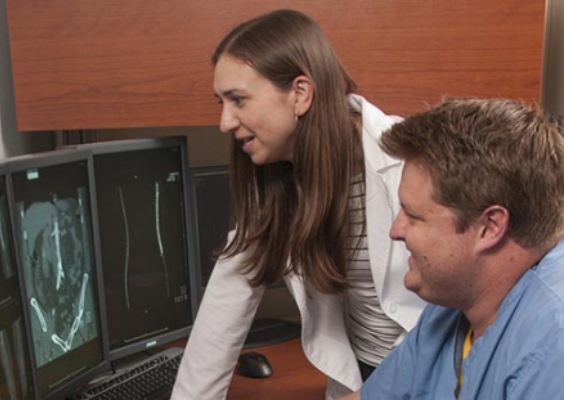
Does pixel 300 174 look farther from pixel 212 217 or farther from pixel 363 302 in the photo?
pixel 212 217

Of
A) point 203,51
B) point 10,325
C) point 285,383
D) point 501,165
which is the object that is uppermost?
point 203,51

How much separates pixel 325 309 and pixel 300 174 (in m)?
0.31

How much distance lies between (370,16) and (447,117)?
2.09ft

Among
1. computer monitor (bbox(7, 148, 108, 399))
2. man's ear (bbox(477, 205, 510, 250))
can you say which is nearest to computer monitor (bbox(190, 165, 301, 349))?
computer monitor (bbox(7, 148, 108, 399))

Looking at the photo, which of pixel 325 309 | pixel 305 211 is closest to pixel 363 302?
pixel 325 309

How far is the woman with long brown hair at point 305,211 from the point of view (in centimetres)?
135

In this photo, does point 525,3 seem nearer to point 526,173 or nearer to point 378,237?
point 378,237

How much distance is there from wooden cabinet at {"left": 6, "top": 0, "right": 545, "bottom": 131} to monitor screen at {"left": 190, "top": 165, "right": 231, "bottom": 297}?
24 cm

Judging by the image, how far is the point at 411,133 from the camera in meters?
1.00

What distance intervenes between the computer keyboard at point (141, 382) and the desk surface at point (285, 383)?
5.6 inches

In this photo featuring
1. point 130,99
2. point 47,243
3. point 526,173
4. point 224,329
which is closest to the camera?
point 526,173

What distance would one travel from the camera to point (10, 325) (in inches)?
48.2

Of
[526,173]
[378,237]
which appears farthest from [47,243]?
[526,173]

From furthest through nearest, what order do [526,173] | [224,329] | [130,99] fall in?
[130,99] < [224,329] < [526,173]
